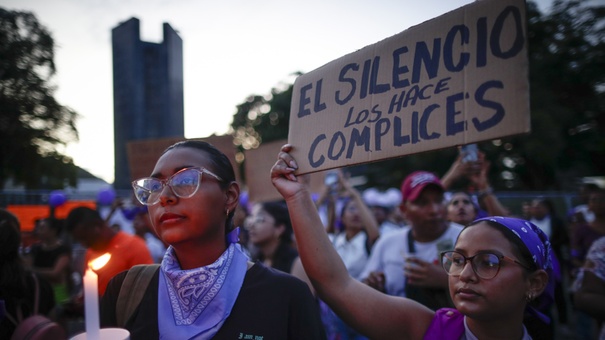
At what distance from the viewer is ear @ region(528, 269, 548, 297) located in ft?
5.86

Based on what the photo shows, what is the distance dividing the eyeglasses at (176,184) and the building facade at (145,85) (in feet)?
7.21

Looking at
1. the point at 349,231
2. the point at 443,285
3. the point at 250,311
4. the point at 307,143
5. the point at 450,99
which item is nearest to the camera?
the point at 450,99

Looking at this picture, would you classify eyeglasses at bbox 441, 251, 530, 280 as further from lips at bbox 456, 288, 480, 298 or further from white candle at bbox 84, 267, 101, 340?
white candle at bbox 84, 267, 101, 340

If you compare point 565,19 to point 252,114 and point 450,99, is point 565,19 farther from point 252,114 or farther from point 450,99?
point 450,99

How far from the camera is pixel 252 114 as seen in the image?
33.3m

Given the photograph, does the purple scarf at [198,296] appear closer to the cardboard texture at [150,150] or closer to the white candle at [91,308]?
the white candle at [91,308]

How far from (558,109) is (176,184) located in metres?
20.7

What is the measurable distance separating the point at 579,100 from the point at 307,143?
22407 mm

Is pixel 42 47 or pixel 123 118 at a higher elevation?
pixel 42 47

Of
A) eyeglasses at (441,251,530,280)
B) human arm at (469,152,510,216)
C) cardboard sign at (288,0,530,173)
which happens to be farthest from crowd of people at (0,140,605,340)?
human arm at (469,152,510,216)

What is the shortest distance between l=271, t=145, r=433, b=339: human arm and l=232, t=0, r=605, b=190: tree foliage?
50.8 feet

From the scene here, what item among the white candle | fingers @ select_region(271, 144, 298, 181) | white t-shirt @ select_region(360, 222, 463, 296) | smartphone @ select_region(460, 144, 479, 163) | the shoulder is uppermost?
smartphone @ select_region(460, 144, 479, 163)

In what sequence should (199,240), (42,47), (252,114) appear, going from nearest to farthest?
1. (199,240)
2. (42,47)
3. (252,114)

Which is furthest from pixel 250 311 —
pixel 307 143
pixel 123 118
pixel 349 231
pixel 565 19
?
pixel 565 19
